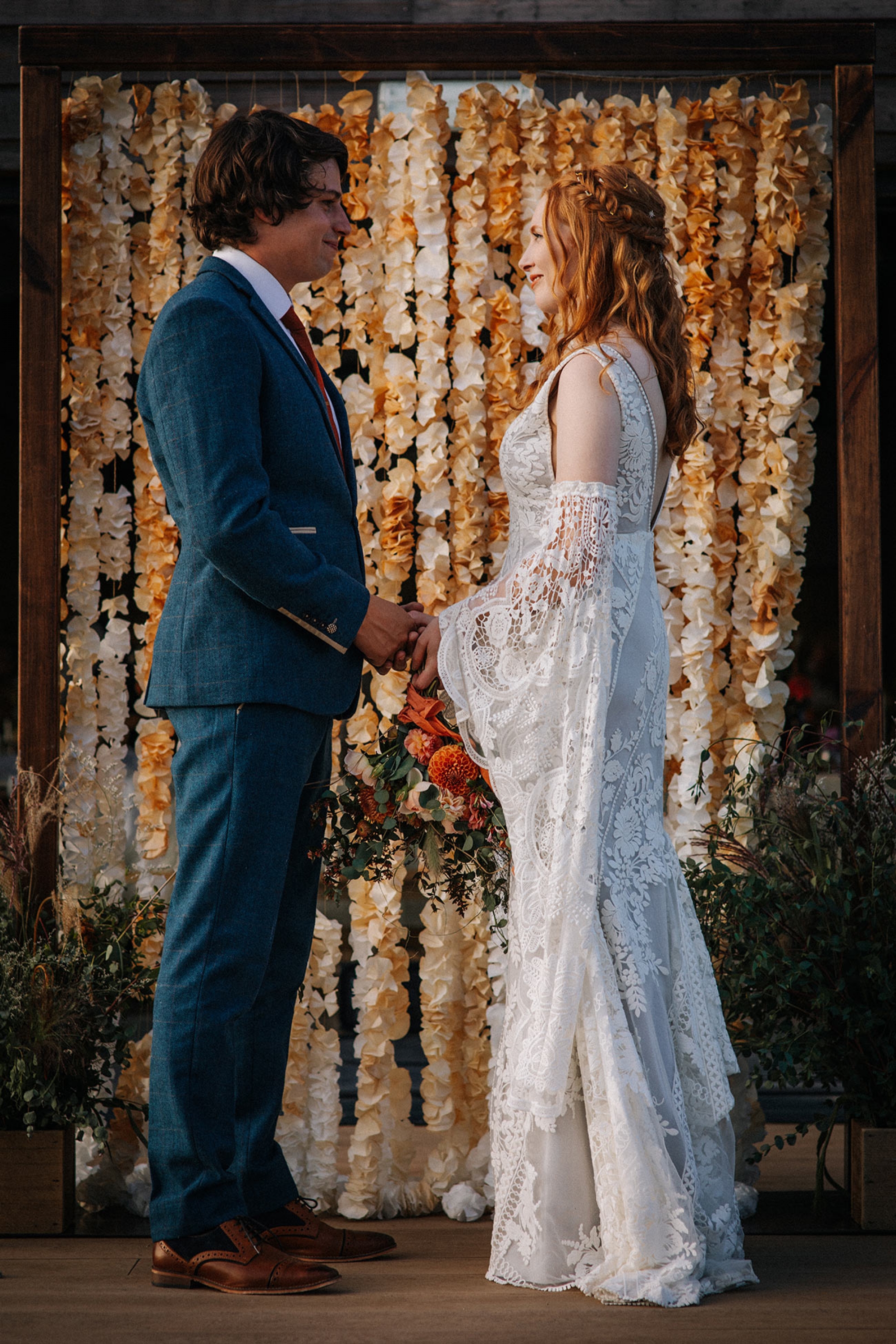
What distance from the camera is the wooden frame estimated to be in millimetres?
2516

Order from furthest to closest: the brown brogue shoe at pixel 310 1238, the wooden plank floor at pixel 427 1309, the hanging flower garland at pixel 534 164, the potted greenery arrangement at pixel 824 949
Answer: the hanging flower garland at pixel 534 164 < the potted greenery arrangement at pixel 824 949 < the brown brogue shoe at pixel 310 1238 < the wooden plank floor at pixel 427 1309

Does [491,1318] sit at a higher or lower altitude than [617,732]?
lower

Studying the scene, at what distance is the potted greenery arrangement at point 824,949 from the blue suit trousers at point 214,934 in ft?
3.04

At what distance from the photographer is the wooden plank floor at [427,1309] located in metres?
1.78

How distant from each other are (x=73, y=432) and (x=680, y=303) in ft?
4.28

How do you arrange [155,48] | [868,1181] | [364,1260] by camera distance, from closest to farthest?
[364,1260] → [868,1181] → [155,48]

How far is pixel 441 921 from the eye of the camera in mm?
2588

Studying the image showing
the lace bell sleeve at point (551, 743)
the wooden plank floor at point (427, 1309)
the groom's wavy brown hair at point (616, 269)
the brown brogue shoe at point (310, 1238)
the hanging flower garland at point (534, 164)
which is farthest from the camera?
the hanging flower garland at point (534, 164)

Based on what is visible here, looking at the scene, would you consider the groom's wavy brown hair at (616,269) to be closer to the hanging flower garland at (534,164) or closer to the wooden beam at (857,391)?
the hanging flower garland at (534,164)

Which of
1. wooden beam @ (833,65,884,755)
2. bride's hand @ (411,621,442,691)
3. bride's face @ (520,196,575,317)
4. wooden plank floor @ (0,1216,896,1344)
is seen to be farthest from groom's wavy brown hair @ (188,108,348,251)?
wooden plank floor @ (0,1216,896,1344)

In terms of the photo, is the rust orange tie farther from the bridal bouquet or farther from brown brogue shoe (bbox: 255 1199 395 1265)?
brown brogue shoe (bbox: 255 1199 395 1265)

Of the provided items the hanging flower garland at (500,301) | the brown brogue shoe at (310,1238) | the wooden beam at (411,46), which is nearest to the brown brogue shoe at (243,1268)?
the brown brogue shoe at (310,1238)

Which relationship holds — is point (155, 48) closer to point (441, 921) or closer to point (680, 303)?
point (680, 303)

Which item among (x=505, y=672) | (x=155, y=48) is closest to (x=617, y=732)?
(x=505, y=672)
